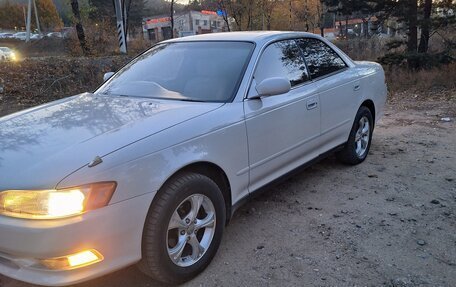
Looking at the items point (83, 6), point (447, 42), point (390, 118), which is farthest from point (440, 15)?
point (83, 6)

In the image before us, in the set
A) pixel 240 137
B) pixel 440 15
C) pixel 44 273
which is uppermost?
pixel 440 15

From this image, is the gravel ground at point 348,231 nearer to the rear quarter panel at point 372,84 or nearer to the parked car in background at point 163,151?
the parked car in background at point 163,151

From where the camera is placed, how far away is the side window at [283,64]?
12.3ft

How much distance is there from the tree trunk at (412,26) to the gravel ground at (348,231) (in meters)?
7.49

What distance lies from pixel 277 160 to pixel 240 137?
59 cm

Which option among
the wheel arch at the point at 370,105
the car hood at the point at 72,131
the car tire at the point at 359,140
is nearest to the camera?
the car hood at the point at 72,131

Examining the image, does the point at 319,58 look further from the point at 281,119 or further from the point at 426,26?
the point at 426,26

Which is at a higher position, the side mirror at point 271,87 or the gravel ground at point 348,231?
the side mirror at point 271,87

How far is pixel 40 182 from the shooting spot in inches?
90.7

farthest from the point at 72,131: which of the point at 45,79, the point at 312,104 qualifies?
the point at 45,79

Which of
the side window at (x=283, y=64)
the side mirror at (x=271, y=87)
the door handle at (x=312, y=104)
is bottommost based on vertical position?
the door handle at (x=312, y=104)

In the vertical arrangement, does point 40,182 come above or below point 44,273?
above

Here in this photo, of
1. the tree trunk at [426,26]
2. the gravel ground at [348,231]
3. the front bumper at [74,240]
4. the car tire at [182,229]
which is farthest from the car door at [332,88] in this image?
the tree trunk at [426,26]

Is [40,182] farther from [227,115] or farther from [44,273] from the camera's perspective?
[227,115]
